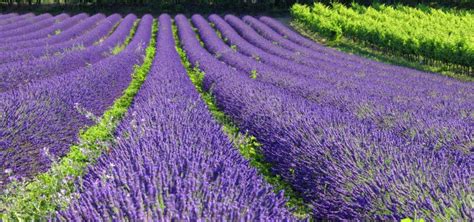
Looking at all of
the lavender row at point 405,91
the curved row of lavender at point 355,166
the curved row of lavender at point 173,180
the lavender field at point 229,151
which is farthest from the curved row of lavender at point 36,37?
the curved row of lavender at point 173,180

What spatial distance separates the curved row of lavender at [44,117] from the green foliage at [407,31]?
1499 centimetres

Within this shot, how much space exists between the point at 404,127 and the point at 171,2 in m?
38.3

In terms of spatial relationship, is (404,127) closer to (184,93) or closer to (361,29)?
(184,93)

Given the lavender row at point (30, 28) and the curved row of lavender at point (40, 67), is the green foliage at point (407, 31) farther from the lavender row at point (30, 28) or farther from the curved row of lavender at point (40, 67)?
the lavender row at point (30, 28)

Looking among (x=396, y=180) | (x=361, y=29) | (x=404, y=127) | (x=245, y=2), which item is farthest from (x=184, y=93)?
(x=245, y=2)

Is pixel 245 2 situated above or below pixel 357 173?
below

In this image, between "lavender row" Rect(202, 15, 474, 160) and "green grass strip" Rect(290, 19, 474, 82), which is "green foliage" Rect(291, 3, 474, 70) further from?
"lavender row" Rect(202, 15, 474, 160)

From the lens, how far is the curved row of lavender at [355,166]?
3.65 m

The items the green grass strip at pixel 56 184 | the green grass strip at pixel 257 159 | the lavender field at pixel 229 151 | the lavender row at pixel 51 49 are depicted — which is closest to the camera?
the lavender field at pixel 229 151

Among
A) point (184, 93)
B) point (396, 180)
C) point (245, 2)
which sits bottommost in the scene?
point (245, 2)

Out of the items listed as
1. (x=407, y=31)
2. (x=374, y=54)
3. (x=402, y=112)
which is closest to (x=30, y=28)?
(x=374, y=54)

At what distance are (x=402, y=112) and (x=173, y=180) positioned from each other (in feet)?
16.2

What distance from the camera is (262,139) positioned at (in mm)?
6664

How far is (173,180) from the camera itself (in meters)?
3.71
